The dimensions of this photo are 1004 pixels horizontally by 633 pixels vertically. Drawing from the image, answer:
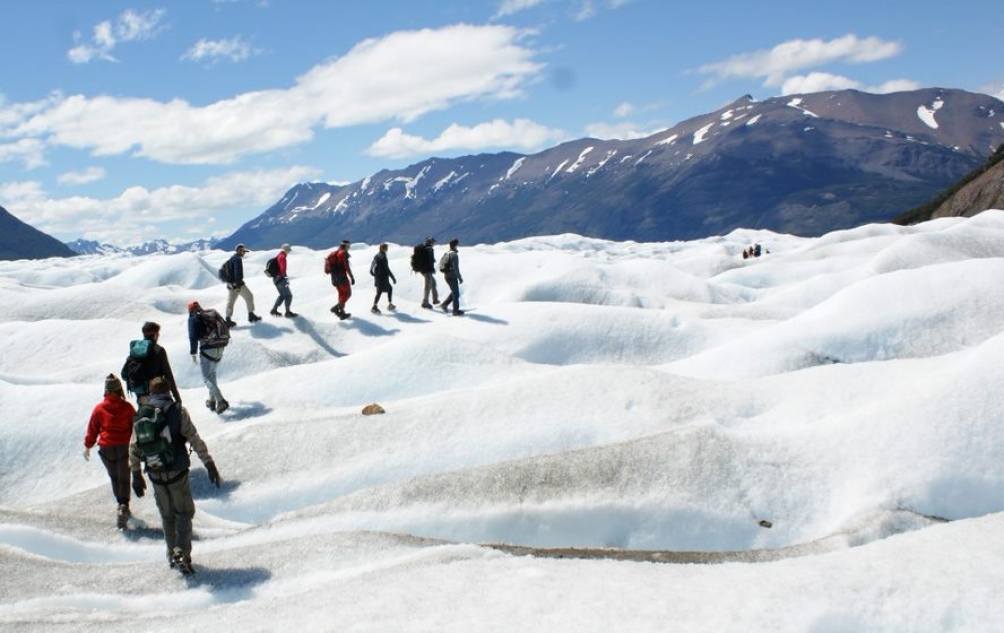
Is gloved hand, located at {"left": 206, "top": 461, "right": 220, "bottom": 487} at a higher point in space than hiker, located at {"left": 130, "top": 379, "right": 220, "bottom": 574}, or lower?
lower

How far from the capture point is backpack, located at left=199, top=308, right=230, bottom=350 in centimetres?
1690

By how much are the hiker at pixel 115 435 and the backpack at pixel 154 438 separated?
2592mm

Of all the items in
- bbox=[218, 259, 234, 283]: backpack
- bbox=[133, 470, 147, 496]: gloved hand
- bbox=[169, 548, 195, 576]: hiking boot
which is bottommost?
bbox=[169, 548, 195, 576]: hiking boot

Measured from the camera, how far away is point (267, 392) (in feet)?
66.7

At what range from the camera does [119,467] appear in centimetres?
1230

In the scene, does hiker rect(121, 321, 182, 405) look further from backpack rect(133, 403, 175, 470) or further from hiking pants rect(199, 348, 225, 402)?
backpack rect(133, 403, 175, 470)

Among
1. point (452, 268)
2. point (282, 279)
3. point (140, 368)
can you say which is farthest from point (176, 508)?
point (452, 268)

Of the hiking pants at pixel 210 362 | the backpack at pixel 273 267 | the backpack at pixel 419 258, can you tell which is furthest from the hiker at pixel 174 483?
the backpack at pixel 419 258

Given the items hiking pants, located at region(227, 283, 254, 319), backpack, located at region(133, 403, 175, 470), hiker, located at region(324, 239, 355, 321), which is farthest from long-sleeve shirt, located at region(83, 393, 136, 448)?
hiker, located at region(324, 239, 355, 321)

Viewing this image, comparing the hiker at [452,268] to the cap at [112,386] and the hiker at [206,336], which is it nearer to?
the hiker at [206,336]

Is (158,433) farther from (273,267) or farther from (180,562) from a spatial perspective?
(273,267)

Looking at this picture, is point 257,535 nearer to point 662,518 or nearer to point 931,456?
point 662,518

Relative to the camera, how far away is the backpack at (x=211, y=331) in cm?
1690

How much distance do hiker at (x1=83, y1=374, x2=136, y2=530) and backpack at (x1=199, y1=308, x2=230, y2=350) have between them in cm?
474
